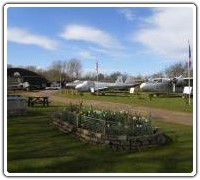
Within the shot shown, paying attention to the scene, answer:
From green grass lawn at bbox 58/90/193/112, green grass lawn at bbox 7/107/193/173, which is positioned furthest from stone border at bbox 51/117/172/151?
green grass lawn at bbox 58/90/193/112

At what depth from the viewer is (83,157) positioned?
11.4m

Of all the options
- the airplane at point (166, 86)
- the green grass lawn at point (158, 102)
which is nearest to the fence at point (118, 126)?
the green grass lawn at point (158, 102)

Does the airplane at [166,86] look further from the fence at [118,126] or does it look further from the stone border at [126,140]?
the stone border at [126,140]

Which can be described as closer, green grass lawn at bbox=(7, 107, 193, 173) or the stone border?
green grass lawn at bbox=(7, 107, 193, 173)

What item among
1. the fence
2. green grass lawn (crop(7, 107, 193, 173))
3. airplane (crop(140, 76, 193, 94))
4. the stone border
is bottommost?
green grass lawn (crop(7, 107, 193, 173))

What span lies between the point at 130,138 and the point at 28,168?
314cm

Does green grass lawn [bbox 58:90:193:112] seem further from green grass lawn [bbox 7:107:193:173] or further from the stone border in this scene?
green grass lawn [bbox 7:107:193:173]

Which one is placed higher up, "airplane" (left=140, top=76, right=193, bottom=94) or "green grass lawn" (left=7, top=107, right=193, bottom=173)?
"airplane" (left=140, top=76, right=193, bottom=94)

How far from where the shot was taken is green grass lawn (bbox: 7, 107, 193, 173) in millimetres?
10141

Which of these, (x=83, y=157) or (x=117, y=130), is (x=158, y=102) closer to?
(x=117, y=130)
